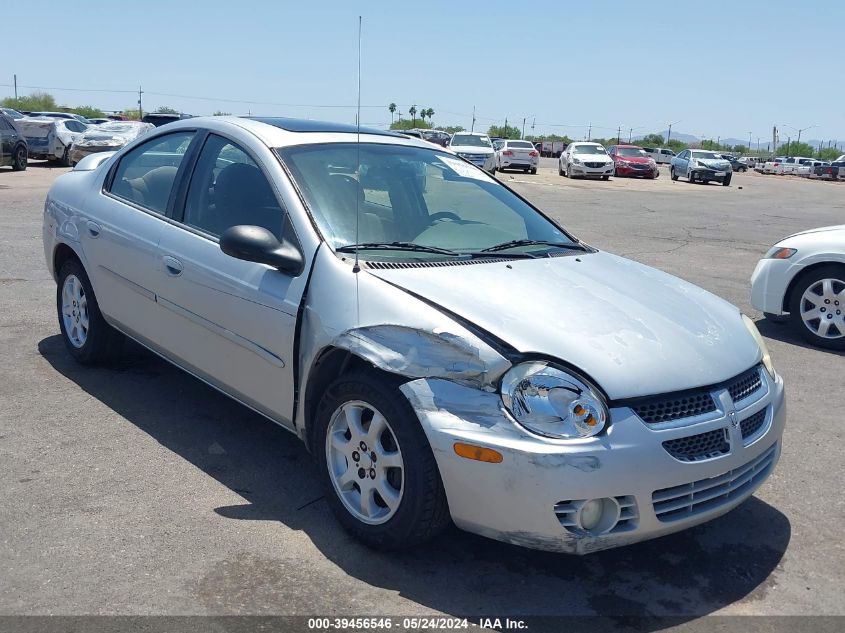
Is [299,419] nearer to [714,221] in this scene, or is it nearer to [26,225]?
[26,225]

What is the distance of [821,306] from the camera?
7.07 m

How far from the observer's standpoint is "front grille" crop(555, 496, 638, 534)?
302 centimetres

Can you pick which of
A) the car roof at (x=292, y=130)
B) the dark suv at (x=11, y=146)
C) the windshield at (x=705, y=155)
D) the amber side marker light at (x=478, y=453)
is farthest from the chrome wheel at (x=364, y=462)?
the windshield at (x=705, y=155)

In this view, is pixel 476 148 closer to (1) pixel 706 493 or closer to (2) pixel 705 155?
(2) pixel 705 155

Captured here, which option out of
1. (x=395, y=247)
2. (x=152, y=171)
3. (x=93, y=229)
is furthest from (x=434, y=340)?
(x=93, y=229)

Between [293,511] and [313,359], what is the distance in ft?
2.28

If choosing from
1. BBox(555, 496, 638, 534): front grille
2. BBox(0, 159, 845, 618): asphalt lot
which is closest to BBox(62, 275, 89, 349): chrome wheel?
BBox(0, 159, 845, 618): asphalt lot

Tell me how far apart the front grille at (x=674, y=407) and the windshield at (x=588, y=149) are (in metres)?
33.2

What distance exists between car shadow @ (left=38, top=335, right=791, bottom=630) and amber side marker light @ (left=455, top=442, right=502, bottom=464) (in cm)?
54

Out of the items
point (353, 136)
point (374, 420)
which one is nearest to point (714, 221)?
point (353, 136)

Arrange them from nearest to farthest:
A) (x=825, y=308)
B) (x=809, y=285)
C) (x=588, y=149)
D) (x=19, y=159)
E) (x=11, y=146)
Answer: (x=825, y=308), (x=809, y=285), (x=11, y=146), (x=19, y=159), (x=588, y=149)

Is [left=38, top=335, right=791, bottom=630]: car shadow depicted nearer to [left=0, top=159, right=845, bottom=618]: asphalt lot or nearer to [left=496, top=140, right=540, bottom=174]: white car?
[left=0, top=159, right=845, bottom=618]: asphalt lot

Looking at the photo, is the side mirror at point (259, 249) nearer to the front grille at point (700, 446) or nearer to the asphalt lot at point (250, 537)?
the asphalt lot at point (250, 537)

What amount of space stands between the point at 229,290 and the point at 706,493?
2.23m
